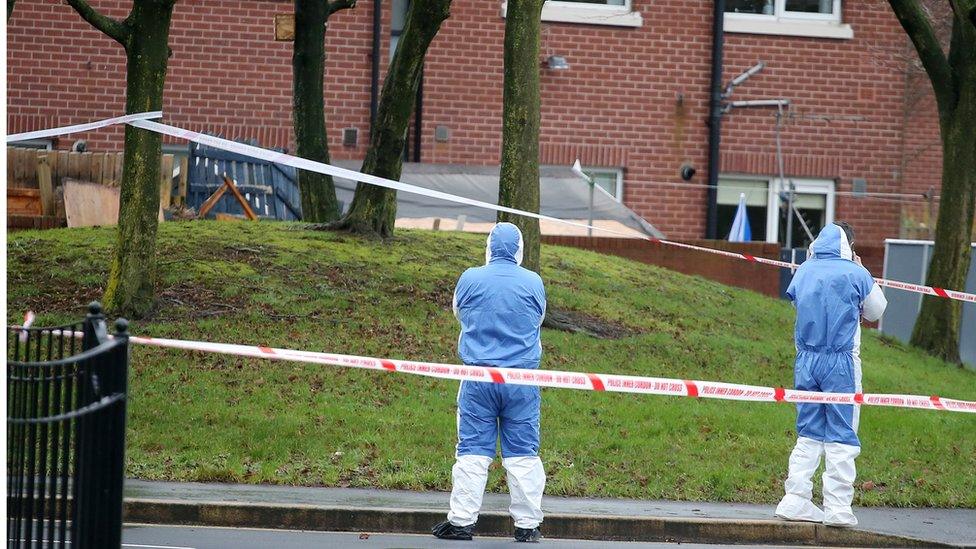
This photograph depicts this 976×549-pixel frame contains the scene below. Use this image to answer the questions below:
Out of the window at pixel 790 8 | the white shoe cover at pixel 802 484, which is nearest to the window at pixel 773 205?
the window at pixel 790 8

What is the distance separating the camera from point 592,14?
21.9 m

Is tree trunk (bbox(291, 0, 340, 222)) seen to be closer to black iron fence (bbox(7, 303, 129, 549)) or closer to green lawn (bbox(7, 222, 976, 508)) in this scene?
green lawn (bbox(7, 222, 976, 508))

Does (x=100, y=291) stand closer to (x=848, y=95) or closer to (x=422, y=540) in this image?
(x=422, y=540)

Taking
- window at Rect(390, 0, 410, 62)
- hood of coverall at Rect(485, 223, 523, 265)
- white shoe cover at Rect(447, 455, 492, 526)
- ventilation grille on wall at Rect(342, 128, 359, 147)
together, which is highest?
window at Rect(390, 0, 410, 62)

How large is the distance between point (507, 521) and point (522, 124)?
531cm

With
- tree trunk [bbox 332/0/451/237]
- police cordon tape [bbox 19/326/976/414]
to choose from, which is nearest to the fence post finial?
police cordon tape [bbox 19/326/976/414]

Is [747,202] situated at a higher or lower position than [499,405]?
higher

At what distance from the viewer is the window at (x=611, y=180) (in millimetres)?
22219

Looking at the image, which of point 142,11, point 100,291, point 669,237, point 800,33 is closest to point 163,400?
point 100,291

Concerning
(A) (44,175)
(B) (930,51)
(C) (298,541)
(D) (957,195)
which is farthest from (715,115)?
(C) (298,541)

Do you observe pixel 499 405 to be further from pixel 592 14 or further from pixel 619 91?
pixel 592 14

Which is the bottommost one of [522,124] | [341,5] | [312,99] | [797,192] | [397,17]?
[797,192]

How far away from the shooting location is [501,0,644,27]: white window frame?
70.9 ft

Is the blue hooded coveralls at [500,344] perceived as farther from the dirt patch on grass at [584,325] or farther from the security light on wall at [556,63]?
the security light on wall at [556,63]
